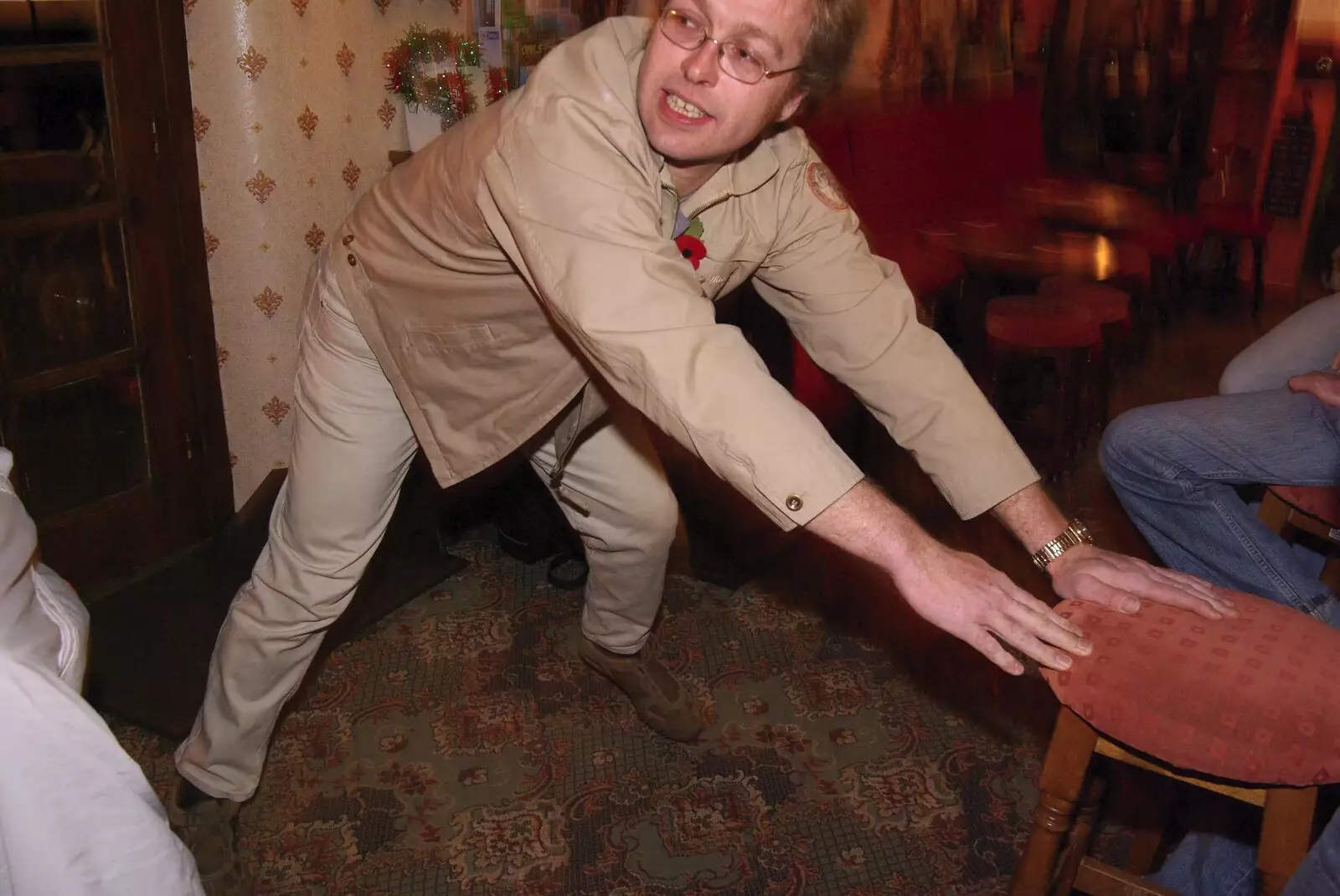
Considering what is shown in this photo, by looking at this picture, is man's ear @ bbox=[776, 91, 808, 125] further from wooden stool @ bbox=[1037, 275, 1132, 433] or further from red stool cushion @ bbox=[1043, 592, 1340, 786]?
wooden stool @ bbox=[1037, 275, 1132, 433]

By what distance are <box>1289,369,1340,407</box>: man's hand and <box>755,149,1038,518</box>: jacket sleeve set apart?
64 centimetres

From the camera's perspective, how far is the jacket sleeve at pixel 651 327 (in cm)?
124

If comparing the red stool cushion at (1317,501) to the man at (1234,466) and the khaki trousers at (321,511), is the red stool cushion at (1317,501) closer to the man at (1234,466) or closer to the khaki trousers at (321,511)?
the man at (1234,466)

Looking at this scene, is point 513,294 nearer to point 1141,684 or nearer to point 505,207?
point 505,207

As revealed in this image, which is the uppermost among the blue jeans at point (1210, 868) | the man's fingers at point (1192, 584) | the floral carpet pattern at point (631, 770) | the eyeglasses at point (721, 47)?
the eyeglasses at point (721, 47)

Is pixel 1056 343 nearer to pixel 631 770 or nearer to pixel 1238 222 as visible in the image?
pixel 631 770

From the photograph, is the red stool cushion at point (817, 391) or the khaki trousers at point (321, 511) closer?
the khaki trousers at point (321, 511)

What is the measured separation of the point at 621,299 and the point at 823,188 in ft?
2.01

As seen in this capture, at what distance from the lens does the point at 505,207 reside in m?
1.33

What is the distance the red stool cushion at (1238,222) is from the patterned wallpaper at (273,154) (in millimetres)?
4400

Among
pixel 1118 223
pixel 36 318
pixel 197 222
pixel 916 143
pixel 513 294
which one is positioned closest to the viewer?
pixel 513 294

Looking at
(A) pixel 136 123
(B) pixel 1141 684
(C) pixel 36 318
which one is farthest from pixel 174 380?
(B) pixel 1141 684

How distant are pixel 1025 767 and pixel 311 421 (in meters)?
1.57

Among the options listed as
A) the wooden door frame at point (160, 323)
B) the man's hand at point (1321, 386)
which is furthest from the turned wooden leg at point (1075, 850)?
the wooden door frame at point (160, 323)
